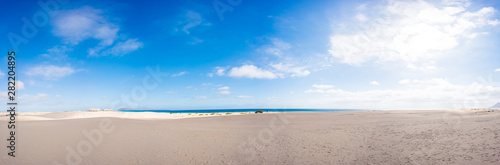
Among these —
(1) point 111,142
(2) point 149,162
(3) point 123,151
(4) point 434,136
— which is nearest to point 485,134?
(4) point 434,136

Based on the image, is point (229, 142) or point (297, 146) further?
point (229, 142)

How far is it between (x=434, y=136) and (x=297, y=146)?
830 centimetres

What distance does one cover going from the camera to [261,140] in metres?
13.3

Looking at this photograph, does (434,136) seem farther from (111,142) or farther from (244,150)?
(111,142)

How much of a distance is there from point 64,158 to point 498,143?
19711mm

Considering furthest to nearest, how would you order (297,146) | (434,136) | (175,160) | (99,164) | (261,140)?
1. (261,140)
2. (434,136)
3. (297,146)
4. (175,160)
5. (99,164)

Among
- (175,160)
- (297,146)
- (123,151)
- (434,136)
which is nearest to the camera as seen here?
(175,160)

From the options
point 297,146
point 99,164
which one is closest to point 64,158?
point 99,164

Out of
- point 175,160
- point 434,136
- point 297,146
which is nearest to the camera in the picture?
point 175,160

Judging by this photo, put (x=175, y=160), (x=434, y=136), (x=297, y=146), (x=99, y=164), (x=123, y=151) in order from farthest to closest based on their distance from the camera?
(x=434, y=136) → (x=297, y=146) → (x=123, y=151) → (x=175, y=160) → (x=99, y=164)

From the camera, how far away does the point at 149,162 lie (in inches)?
359

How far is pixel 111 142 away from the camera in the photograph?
1284cm

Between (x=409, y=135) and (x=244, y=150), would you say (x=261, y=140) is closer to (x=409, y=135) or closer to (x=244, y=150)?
(x=244, y=150)

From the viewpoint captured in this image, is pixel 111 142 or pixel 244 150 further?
pixel 111 142
